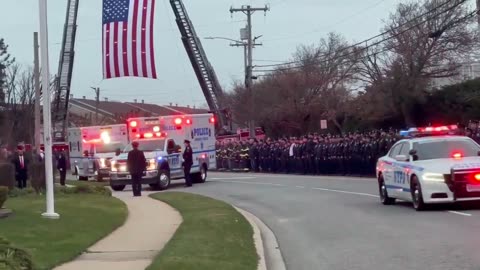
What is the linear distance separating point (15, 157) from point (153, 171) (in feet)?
16.8

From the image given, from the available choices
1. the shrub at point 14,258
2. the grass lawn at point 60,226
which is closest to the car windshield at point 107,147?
the grass lawn at point 60,226

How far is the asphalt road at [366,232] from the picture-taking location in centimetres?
1161

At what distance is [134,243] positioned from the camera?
44.7 feet

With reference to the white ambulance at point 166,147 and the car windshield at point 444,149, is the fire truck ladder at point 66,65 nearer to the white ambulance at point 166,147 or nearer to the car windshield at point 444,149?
the white ambulance at point 166,147

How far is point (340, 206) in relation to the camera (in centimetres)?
2062

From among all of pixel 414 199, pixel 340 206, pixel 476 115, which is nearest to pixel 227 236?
pixel 414 199

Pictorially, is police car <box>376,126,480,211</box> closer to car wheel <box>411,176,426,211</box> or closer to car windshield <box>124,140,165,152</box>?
car wheel <box>411,176,426,211</box>

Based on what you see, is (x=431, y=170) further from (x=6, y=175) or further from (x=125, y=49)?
(x=6, y=175)

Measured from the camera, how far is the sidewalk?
11.3m

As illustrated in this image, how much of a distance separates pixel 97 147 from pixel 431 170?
28.7 m

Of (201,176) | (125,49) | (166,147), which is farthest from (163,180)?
(125,49)

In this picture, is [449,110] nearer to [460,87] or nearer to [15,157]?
[460,87]

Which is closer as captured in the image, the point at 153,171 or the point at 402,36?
the point at 153,171

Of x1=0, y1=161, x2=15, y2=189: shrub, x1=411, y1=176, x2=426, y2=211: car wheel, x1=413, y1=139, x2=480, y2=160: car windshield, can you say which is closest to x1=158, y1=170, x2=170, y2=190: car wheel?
x1=0, y1=161, x2=15, y2=189: shrub
